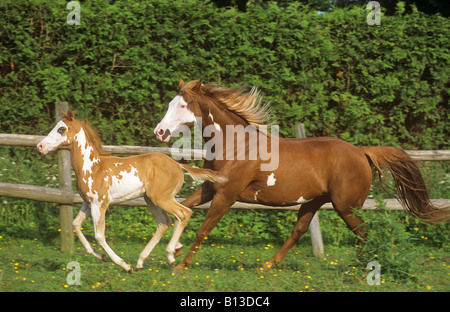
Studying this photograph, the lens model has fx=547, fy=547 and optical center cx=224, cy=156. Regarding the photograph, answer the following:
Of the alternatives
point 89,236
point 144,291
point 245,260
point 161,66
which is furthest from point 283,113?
point 144,291

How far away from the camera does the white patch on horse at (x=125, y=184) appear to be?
16.3ft

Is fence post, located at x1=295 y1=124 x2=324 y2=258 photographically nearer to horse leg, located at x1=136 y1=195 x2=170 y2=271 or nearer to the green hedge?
the green hedge

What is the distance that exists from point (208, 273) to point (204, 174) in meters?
1.09

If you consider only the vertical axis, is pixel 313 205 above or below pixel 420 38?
below

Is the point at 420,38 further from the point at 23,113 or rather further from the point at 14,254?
the point at 14,254

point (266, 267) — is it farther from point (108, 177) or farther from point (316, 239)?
point (108, 177)

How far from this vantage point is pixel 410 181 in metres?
5.79

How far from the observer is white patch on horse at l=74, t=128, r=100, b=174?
5.00m

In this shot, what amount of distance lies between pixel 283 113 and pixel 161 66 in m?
1.81

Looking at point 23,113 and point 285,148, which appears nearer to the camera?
point 285,148

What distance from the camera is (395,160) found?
579 cm

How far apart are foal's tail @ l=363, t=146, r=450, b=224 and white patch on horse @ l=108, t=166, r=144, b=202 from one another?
243 centimetres

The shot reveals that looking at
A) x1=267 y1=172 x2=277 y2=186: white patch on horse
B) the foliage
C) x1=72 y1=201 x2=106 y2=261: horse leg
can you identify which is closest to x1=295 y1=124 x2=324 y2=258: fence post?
the foliage

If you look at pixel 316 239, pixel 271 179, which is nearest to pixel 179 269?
pixel 271 179
